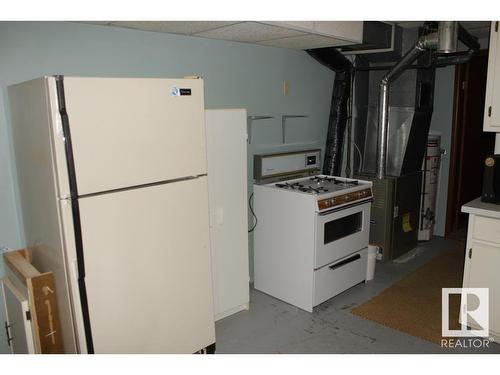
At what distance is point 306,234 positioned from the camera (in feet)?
10.3

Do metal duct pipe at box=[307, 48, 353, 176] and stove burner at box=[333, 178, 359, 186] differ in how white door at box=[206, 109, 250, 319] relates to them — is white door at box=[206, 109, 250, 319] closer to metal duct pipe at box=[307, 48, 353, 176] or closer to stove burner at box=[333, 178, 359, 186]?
stove burner at box=[333, 178, 359, 186]

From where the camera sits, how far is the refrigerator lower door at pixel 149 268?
6.59 feet

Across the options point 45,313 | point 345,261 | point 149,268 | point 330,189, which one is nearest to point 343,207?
point 330,189

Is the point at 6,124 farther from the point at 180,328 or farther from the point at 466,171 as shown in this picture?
the point at 466,171

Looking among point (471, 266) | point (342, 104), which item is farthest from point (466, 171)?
point (471, 266)

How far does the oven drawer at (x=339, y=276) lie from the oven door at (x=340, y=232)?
64 millimetres

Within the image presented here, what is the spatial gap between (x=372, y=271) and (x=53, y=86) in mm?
3144

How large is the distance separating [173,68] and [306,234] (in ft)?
5.21

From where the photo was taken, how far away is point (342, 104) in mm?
4199

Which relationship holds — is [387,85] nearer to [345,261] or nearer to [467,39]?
[467,39]

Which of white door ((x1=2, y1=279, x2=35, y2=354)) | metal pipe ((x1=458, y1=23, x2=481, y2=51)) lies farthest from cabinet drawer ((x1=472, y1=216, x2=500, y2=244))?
white door ((x1=2, y1=279, x2=35, y2=354))

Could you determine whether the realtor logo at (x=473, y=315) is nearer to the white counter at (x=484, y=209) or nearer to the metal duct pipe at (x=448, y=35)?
the white counter at (x=484, y=209)

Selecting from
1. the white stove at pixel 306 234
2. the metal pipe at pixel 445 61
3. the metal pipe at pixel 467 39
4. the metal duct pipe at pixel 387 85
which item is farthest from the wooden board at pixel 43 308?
the metal pipe at pixel 467 39

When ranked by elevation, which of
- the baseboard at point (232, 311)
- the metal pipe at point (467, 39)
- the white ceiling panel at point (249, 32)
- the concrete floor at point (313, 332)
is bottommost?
the concrete floor at point (313, 332)
